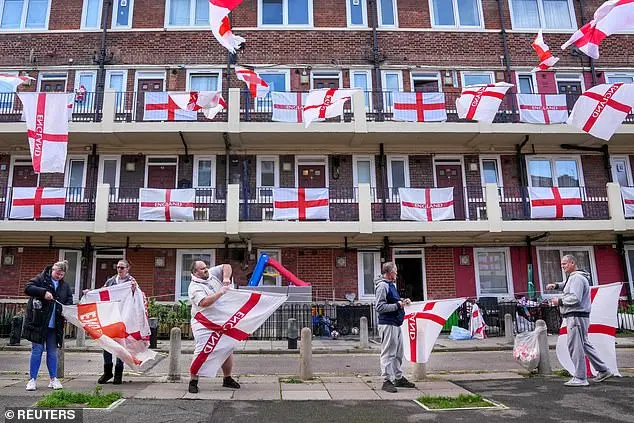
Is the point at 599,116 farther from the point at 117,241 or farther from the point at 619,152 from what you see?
the point at 117,241

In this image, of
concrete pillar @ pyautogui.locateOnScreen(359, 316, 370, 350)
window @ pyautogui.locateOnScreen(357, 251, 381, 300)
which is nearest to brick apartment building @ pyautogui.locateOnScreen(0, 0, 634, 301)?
window @ pyautogui.locateOnScreen(357, 251, 381, 300)

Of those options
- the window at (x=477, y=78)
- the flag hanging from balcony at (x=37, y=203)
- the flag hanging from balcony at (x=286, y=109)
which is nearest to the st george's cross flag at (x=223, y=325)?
the flag hanging from balcony at (x=286, y=109)

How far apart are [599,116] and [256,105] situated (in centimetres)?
1114

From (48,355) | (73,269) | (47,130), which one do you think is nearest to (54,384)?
(48,355)

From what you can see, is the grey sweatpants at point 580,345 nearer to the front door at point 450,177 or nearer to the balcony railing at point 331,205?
the balcony railing at point 331,205

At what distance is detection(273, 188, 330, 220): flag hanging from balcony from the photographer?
1631 centimetres

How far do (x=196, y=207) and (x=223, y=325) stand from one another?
10350 millimetres

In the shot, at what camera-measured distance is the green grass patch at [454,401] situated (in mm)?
6167

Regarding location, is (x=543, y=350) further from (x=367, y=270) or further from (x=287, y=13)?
(x=287, y=13)

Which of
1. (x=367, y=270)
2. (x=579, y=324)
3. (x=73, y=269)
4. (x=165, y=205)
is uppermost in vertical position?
(x=165, y=205)

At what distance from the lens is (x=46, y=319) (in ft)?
23.4

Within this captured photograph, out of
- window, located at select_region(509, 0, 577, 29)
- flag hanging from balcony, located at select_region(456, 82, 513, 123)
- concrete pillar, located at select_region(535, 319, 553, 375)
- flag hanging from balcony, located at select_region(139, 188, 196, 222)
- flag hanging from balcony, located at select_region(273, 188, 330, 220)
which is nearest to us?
concrete pillar, located at select_region(535, 319, 553, 375)

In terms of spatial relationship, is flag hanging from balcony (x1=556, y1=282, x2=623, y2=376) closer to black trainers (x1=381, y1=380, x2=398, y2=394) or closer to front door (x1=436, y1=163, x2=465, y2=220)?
black trainers (x1=381, y1=380, x2=398, y2=394)

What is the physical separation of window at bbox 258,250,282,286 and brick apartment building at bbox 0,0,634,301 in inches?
3.3
